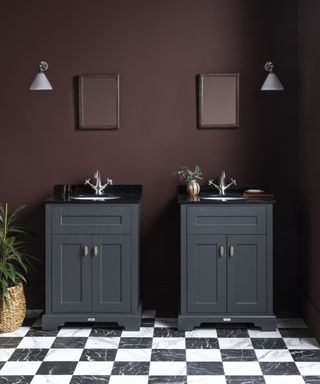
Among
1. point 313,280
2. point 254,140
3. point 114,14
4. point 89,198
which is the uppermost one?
point 114,14

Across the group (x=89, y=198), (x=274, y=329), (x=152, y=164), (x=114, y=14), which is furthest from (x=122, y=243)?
(x=114, y=14)

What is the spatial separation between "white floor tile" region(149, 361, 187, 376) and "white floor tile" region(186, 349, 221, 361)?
9 cm

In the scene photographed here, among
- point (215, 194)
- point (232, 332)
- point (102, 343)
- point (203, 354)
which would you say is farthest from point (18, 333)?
point (215, 194)

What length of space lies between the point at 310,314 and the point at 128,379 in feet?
3.65

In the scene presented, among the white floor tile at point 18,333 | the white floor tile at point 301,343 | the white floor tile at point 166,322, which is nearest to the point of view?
the white floor tile at point 301,343

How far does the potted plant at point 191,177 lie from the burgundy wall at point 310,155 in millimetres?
568

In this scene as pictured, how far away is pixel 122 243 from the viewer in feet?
10.5

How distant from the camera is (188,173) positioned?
350 cm

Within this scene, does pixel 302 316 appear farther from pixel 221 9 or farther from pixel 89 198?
pixel 221 9

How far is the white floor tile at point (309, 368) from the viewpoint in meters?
2.65

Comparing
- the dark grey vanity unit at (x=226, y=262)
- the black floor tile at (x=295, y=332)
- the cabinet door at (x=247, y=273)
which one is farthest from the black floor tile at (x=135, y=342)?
the black floor tile at (x=295, y=332)

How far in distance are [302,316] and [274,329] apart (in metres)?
0.31

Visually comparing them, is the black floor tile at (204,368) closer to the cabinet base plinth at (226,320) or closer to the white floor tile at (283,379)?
the white floor tile at (283,379)

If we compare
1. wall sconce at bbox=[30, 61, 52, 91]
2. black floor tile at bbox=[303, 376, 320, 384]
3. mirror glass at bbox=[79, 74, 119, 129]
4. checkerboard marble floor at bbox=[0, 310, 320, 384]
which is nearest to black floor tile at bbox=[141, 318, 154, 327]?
checkerboard marble floor at bbox=[0, 310, 320, 384]
